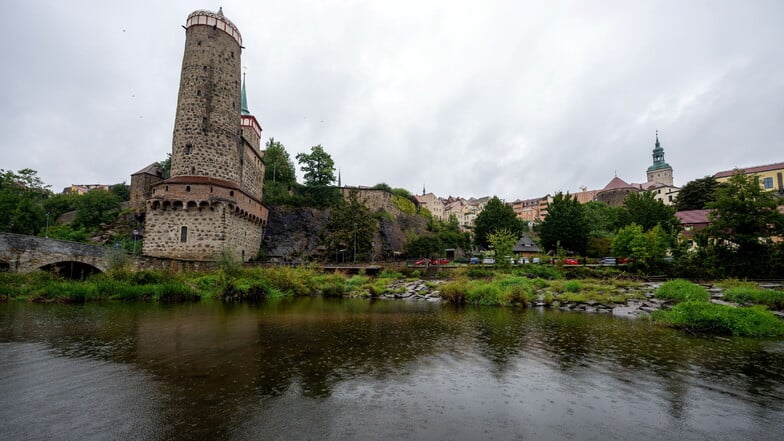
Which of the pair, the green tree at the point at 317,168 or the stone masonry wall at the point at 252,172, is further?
the green tree at the point at 317,168

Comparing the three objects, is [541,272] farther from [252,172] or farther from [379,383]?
[252,172]

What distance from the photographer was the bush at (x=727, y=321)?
12.0 metres

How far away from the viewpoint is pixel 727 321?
40.4ft

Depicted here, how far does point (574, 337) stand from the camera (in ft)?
38.1

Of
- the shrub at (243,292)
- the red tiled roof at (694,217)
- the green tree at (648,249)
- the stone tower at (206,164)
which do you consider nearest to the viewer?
the shrub at (243,292)

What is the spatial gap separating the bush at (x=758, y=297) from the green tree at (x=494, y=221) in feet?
129

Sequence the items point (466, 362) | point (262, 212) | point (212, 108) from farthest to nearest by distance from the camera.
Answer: point (262, 212)
point (212, 108)
point (466, 362)

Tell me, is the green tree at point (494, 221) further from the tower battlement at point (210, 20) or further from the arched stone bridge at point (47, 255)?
the arched stone bridge at point (47, 255)

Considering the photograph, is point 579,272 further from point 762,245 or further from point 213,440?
point 213,440

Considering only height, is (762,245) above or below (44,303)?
above

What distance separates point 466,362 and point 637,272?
94.9 ft

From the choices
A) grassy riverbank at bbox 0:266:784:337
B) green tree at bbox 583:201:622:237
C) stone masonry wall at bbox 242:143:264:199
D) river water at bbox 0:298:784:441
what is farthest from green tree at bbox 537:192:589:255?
river water at bbox 0:298:784:441

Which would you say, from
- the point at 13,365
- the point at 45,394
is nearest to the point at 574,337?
the point at 45,394

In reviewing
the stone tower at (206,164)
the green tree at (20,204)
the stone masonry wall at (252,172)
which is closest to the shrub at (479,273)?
the stone tower at (206,164)
